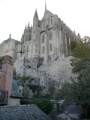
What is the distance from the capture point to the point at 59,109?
27969 millimetres

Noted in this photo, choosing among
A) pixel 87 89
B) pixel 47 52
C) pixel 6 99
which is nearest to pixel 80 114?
pixel 87 89

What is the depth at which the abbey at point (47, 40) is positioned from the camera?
254 feet

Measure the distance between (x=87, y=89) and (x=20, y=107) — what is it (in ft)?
27.8

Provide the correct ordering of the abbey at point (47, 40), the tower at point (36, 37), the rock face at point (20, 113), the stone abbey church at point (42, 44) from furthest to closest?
the tower at point (36, 37)
the abbey at point (47, 40)
the stone abbey church at point (42, 44)
the rock face at point (20, 113)

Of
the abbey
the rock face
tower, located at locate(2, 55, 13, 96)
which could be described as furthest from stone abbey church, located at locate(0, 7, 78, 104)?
the rock face

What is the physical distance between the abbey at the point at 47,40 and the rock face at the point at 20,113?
57.8m

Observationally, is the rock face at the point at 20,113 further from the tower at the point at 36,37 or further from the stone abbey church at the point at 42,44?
the tower at the point at 36,37

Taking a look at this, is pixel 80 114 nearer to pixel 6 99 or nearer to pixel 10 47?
pixel 6 99

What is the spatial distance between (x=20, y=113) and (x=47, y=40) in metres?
65.5

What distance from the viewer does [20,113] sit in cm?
1561

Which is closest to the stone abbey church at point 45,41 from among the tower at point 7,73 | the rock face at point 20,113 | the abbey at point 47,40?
the abbey at point 47,40

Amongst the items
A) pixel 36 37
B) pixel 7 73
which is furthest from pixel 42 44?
pixel 7 73

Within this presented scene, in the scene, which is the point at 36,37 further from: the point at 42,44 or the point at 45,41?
the point at 45,41

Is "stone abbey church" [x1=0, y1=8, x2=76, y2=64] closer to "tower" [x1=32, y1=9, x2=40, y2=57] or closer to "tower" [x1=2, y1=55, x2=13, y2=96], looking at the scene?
"tower" [x1=32, y1=9, x2=40, y2=57]
